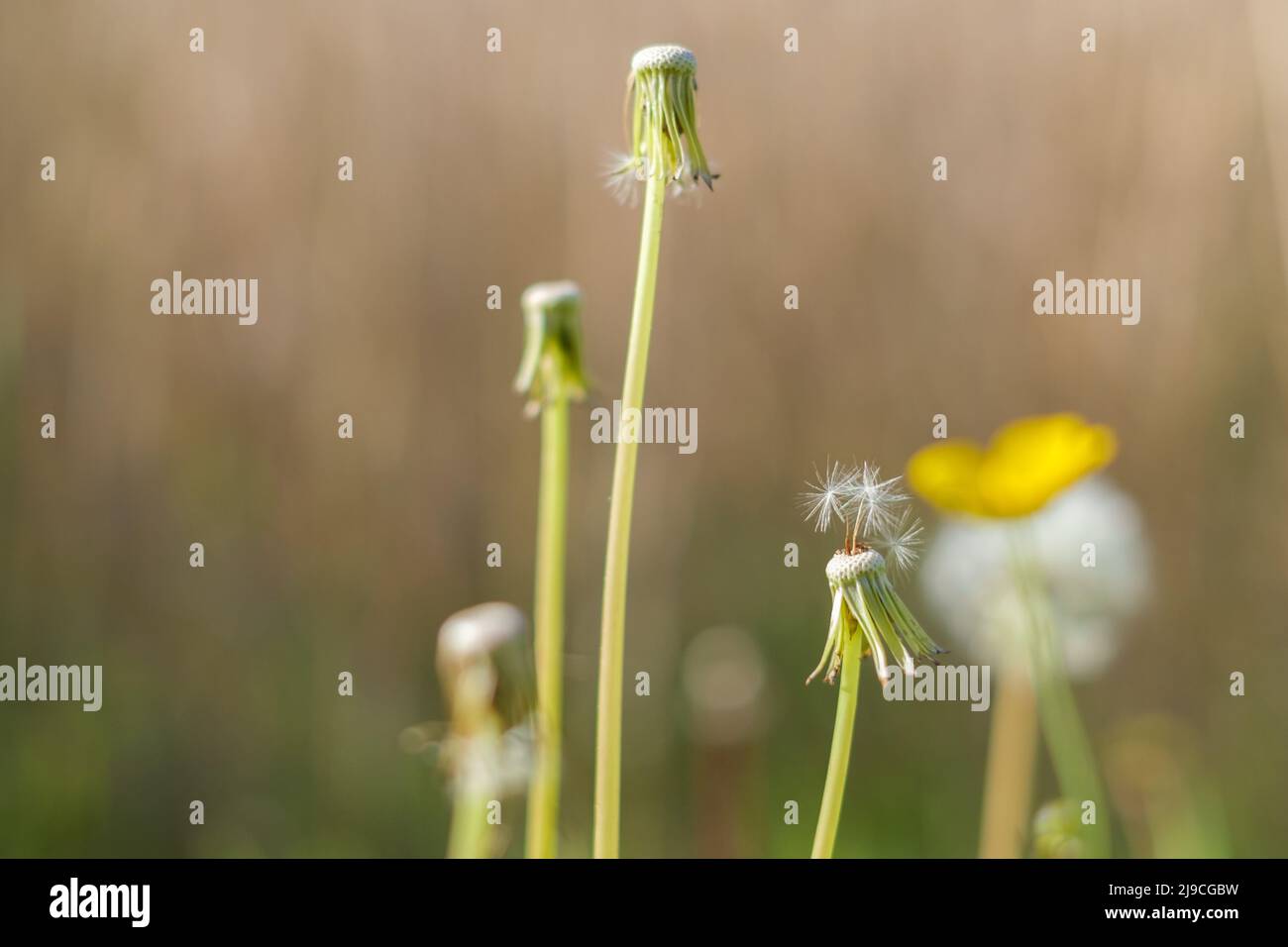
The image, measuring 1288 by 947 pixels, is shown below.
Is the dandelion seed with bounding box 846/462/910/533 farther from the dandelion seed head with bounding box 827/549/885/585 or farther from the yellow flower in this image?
the yellow flower

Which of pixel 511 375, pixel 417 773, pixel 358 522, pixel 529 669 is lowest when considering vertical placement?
pixel 417 773

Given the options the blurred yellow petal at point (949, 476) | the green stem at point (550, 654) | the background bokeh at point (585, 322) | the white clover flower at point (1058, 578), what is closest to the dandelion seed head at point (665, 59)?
the green stem at point (550, 654)

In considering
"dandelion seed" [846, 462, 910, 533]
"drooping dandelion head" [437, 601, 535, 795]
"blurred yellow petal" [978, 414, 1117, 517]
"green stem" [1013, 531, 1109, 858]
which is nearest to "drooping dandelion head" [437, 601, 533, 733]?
"drooping dandelion head" [437, 601, 535, 795]

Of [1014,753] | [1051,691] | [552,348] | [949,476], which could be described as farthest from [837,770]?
[1014,753]

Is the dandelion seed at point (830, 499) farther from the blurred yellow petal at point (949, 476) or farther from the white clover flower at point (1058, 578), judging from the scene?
the white clover flower at point (1058, 578)

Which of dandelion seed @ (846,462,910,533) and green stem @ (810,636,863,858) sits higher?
dandelion seed @ (846,462,910,533)

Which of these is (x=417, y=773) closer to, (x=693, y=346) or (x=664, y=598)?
(x=664, y=598)

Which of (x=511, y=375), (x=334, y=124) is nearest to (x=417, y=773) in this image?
(x=511, y=375)
